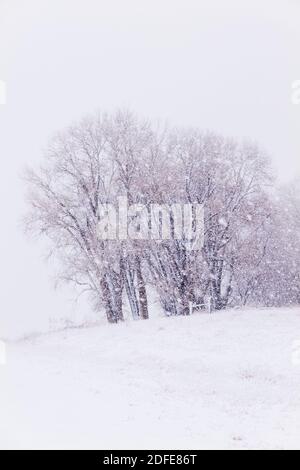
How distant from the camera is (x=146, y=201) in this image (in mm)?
35281

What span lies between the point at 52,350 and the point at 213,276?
14425 mm

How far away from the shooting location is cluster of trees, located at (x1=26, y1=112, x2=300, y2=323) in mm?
35250

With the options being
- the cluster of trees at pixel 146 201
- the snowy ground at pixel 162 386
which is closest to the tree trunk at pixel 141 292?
the cluster of trees at pixel 146 201

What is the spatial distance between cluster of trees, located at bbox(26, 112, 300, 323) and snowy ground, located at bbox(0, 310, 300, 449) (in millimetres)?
6636

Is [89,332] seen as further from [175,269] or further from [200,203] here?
[200,203]

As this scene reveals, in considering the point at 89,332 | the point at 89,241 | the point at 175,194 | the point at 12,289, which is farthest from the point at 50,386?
the point at 12,289

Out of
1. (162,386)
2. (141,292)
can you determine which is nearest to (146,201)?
→ (141,292)

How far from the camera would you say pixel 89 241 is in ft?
115

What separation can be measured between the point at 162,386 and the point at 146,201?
19096mm

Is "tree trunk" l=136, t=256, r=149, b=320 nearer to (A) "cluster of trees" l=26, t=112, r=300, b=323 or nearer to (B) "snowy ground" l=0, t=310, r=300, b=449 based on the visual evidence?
(A) "cluster of trees" l=26, t=112, r=300, b=323

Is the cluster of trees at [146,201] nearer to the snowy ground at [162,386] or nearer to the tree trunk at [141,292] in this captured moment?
the tree trunk at [141,292]

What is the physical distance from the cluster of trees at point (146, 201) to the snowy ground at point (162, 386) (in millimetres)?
6636

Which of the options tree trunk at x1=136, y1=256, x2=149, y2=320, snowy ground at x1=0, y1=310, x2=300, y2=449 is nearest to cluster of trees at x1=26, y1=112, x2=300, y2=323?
tree trunk at x1=136, y1=256, x2=149, y2=320

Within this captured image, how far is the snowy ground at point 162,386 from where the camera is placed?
11734 mm
